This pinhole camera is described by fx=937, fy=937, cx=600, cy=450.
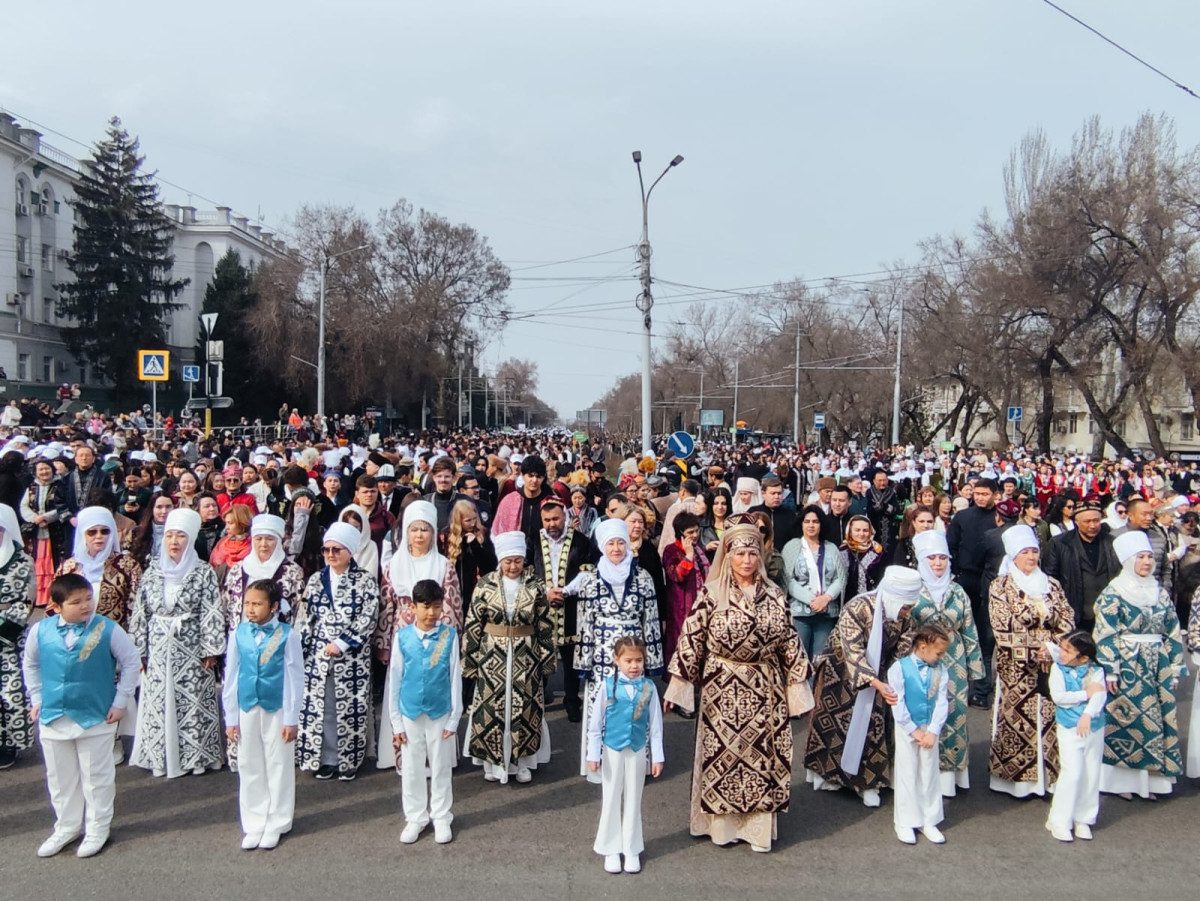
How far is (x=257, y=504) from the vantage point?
9531 millimetres

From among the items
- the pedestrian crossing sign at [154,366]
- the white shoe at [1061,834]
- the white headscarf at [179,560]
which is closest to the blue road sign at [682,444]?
the pedestrian crossing sign at [154,366]

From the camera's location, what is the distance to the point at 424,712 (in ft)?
16.9

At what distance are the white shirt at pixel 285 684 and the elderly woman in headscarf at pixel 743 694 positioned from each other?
2.02 m

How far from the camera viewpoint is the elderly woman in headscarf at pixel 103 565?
621 centimetres

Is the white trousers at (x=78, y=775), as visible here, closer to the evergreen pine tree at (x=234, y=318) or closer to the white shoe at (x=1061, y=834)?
the white shoe at (x=1061, y=834)

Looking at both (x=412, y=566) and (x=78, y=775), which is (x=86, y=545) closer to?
(x=78, y=775)

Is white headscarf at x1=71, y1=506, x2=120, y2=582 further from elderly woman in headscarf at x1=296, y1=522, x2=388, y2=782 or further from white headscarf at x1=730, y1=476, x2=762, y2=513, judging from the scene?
white headscarf at x1=730, y1=476, x2=762, y2=513

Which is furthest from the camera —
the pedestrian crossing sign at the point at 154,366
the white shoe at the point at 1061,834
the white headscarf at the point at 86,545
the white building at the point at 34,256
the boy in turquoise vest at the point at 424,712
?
the white building at the point at 34,256

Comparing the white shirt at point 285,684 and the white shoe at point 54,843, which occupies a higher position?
the white shirt at point 285,684

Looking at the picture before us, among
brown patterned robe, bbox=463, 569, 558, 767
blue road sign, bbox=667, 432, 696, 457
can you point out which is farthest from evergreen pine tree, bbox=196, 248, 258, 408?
brown patterned robe, bbox=463, 569, 558, 767

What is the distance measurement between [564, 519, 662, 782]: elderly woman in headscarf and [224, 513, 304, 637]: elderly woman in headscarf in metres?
1.86

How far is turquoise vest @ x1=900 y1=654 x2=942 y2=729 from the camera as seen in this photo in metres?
5.22

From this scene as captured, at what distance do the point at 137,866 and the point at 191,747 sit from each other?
1264 millimetres

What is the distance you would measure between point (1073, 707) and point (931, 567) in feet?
3.57
